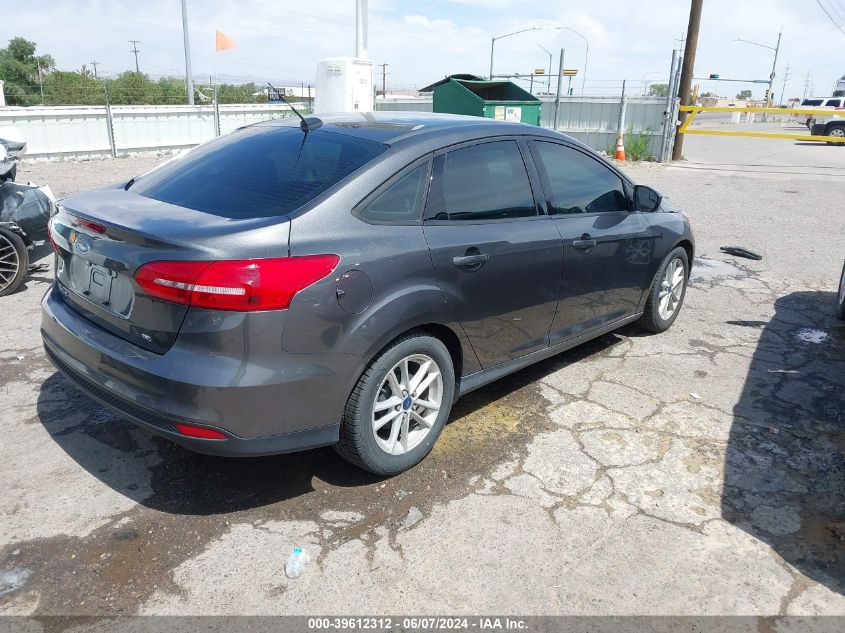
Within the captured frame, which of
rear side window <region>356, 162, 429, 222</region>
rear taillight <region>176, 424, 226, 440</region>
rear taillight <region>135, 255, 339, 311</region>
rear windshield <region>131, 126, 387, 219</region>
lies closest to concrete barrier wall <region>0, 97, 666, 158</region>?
rear windshield <region>131, 126, 387, 219</region>

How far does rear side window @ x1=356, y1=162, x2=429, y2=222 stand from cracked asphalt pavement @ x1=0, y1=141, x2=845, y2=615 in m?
1.27

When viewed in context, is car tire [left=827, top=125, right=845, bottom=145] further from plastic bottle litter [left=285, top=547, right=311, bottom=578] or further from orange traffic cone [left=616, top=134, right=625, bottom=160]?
plastic bottle litter [left=285, top=547, right=311, bottom=578]

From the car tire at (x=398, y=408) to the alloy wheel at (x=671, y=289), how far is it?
245 cm

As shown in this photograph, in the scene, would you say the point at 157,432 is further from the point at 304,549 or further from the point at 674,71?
the point at 674,71

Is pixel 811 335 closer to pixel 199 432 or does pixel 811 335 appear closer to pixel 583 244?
pixel 583 244

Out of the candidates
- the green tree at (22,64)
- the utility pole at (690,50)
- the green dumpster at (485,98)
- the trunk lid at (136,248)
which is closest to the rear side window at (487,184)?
the trunk lid at (136,248)

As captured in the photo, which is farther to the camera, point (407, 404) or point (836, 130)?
point (836, 130)

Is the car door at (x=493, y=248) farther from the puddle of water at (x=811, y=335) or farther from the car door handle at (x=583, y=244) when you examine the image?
the puddle of water at (x=811, y=335)

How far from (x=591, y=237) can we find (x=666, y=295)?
145 centimetres

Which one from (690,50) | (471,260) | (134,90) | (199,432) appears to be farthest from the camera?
(134,90)

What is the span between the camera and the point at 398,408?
316 centimetres

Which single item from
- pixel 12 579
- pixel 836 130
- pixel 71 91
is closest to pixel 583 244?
pixel 12 579

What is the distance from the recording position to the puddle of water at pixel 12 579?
8.23 feet

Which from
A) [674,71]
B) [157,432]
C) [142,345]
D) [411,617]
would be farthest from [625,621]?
[674,71]
